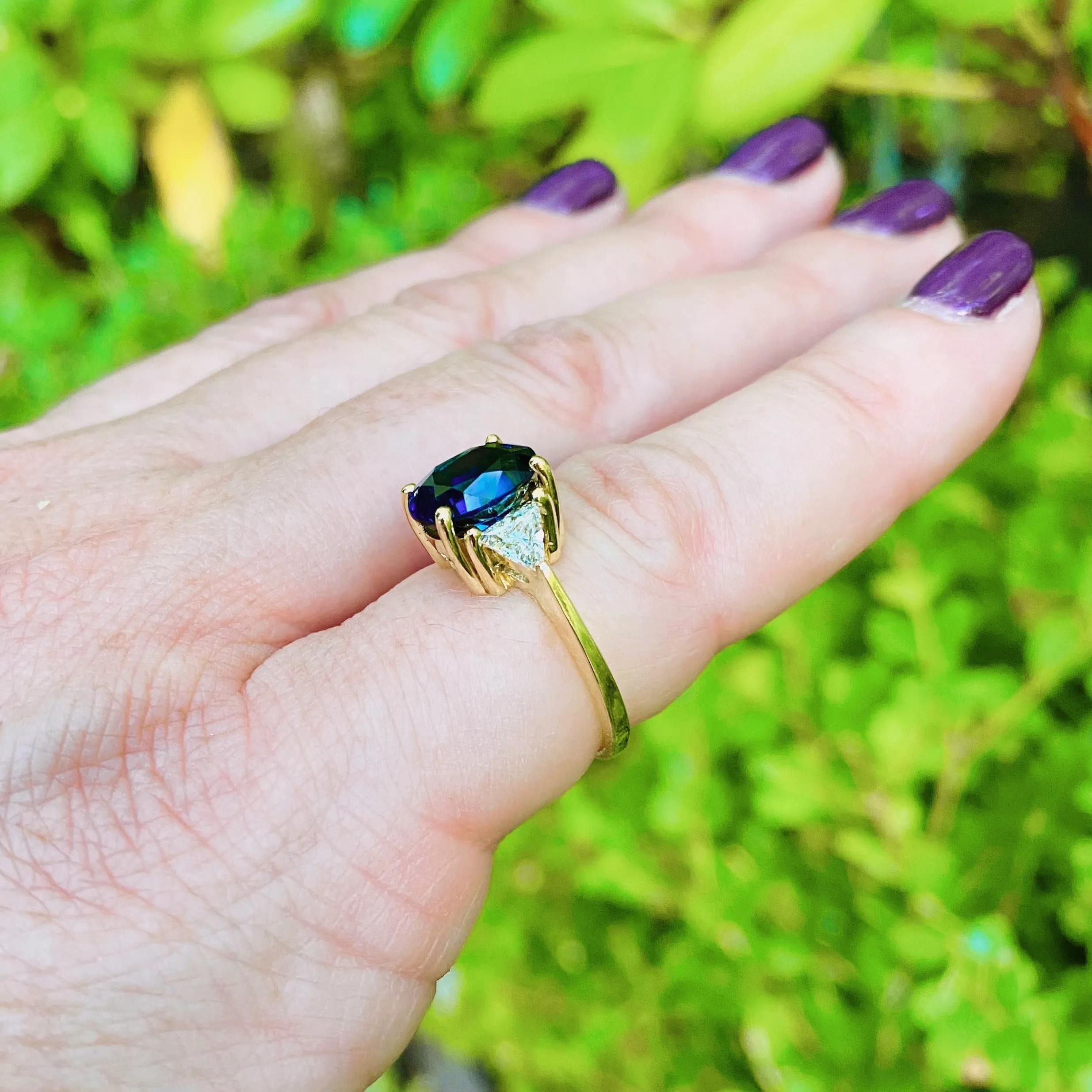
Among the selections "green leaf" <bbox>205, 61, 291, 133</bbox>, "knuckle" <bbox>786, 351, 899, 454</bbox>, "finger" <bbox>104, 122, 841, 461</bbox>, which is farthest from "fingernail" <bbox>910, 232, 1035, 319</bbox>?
"green leaf" <bbox>205, 61, 291, 133</bbox>

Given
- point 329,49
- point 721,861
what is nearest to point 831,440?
point 721,861

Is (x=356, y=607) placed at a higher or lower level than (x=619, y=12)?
lower

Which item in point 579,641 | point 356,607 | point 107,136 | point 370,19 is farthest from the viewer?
point 107,136

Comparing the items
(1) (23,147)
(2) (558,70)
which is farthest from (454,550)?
(1) (23,147)

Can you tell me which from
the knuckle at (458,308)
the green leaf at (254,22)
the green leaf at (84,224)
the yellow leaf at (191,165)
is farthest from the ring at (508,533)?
the green leaf at (84,224)

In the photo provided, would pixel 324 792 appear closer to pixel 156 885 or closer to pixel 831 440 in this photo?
pixel 156 885

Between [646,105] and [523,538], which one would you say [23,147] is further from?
[523,538]
